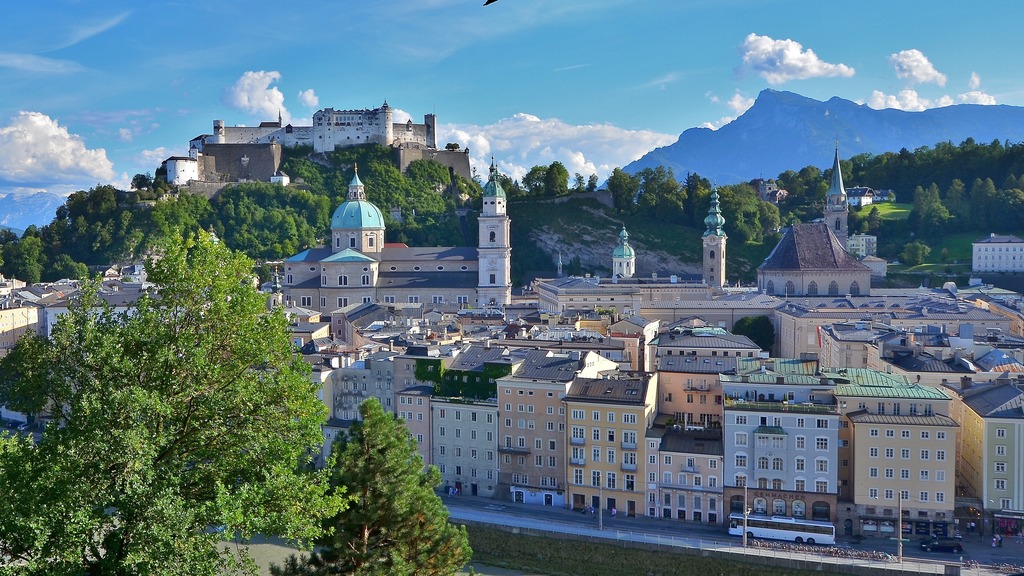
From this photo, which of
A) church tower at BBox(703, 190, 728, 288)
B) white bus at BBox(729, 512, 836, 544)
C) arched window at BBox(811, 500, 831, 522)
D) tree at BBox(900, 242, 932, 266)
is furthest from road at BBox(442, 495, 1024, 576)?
tree at BBox(900, 242, 932, 266)

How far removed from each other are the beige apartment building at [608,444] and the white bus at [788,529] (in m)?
4.12

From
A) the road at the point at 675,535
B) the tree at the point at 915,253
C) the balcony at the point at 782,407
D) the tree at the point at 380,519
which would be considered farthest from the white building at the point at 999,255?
the tree at the point at 380,519

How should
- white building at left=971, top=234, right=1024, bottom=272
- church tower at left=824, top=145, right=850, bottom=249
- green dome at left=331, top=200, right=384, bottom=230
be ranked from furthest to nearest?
church tower at left=824, top=145, right=850, bottom=249, white building at left=971, top=234, right=1024, bottom=272, green dome at left=331, top=200, right=384, bottom=230

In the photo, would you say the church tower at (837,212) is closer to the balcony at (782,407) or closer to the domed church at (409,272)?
the domed church at (409,272)

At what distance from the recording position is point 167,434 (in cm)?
1302

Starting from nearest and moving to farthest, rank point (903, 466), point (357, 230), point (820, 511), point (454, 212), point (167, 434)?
point (167, 434) < point (903, 466) < point (820, 511) < point (357, 230) < point (454, 212)

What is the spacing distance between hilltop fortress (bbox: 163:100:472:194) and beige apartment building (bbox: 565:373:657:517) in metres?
72.0

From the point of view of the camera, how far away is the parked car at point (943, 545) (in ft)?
97.1

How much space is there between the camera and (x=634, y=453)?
34.4 m

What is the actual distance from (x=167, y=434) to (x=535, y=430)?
79.7 feet

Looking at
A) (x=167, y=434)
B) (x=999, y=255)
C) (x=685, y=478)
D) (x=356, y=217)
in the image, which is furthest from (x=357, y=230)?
(x=167, y=434)

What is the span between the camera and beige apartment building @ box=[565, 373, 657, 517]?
34.4 meters

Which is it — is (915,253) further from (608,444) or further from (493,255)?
(608,444)

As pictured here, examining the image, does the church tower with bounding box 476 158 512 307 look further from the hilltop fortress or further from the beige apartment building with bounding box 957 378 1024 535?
the beige apartment building with bounding box 957 378 1024 535
